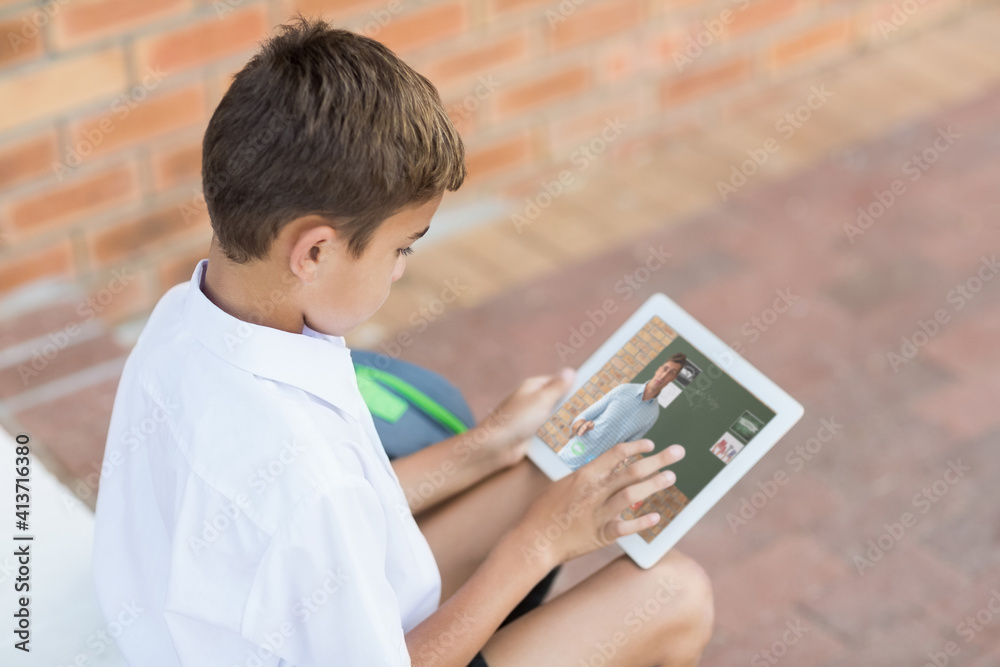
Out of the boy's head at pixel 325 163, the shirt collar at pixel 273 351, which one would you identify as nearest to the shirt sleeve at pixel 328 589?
the shirt collar at pixel 273 351

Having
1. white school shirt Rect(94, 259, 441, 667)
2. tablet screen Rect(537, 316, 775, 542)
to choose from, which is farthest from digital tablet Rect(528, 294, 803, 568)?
white school shirt Rect(94, 259, 441, 667)

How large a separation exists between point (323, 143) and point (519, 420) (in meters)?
0.61

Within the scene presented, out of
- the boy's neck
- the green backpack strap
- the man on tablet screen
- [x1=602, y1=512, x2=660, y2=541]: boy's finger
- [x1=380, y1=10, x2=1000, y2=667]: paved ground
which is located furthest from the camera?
[x1=380, y1=10, x2=1000, y2=667]: paved ground

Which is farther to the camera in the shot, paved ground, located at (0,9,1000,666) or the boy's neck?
paved ground, located at (0,9,1000,666)

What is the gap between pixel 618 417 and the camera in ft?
5.29

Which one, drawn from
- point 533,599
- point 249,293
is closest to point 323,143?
point 249,293

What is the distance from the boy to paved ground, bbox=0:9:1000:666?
887mm

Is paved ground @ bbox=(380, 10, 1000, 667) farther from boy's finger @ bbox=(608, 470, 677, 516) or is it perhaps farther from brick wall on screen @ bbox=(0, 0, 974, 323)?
boy's finger @ bbox=(608, 470, 677, 516)

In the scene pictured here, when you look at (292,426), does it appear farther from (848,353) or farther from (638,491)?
(848,353)

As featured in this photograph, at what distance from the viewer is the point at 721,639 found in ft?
6.91

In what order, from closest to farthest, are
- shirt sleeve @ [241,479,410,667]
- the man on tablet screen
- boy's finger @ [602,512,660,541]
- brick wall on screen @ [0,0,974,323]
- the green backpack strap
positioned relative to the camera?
shirt sleeve @ [241,479,410,667], boy's finger @ [602,512,660,541], the man on tablet screen, the green backpack strap, brick wall on screen @ [0,0,974,323]

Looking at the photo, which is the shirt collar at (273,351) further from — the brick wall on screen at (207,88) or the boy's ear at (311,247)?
the brick wall on screen at (207,88)

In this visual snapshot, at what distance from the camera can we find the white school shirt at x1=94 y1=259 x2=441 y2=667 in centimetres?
116

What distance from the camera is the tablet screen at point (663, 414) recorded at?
1523mm
